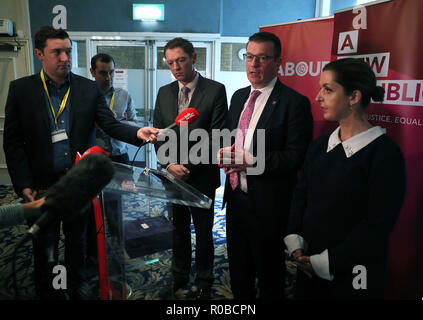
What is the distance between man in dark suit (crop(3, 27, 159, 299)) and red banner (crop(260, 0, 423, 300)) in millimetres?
1373

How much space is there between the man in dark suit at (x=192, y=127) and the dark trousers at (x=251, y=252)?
0.22 m

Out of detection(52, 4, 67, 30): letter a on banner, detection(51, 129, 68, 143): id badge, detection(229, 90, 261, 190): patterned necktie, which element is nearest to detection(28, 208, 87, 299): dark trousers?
detection(51, 129, 68, 143): id badge

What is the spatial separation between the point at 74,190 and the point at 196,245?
4.67ft

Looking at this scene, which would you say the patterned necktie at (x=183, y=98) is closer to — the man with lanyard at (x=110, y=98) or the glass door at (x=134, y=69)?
the man with lanyard at (x=110, y=98)

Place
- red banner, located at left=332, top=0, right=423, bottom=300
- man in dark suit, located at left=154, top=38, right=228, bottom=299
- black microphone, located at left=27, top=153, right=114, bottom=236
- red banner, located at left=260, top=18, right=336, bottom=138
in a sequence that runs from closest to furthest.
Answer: black microphone, located at left=27, top=153, right=114, bottom=236 < red banner, located at left=332, top=0, right=423, bottom=300 < man in dark suit, located at left=154, top=38, right=228, bottom=299 < red banner, located at left=260, top=18, right=336, bottom=138

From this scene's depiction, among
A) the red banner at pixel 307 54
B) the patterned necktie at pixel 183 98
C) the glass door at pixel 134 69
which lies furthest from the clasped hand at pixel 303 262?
the glass door at pixel 134 69

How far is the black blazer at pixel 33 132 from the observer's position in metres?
1.77

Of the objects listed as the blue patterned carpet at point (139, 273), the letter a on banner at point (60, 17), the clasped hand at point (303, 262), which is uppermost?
the letter a on banner at point (60, 17)

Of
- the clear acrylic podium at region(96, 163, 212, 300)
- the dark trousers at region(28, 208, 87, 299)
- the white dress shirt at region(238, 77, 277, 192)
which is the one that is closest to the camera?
the clear acrylic podium at region(96, 163, 212, 300)

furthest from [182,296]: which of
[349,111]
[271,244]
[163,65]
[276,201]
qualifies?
[163,65]

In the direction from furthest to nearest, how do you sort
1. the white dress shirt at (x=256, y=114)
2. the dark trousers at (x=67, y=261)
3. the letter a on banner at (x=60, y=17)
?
the letter a on banner at (x=60, y=17) → the dark trousers at (x=67, y=261) → the white dress shirt at (x=256, y=114)

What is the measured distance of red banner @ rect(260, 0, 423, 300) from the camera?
155 centimetres

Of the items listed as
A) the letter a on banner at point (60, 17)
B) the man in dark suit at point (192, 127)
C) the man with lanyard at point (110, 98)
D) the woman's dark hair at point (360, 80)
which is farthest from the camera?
the letter a on banner at point (60, 17)

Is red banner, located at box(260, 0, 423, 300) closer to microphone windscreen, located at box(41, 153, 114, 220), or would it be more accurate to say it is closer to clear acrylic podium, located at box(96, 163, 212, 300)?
clear acrylic podium, located at box(96, 163, 212, 300)
